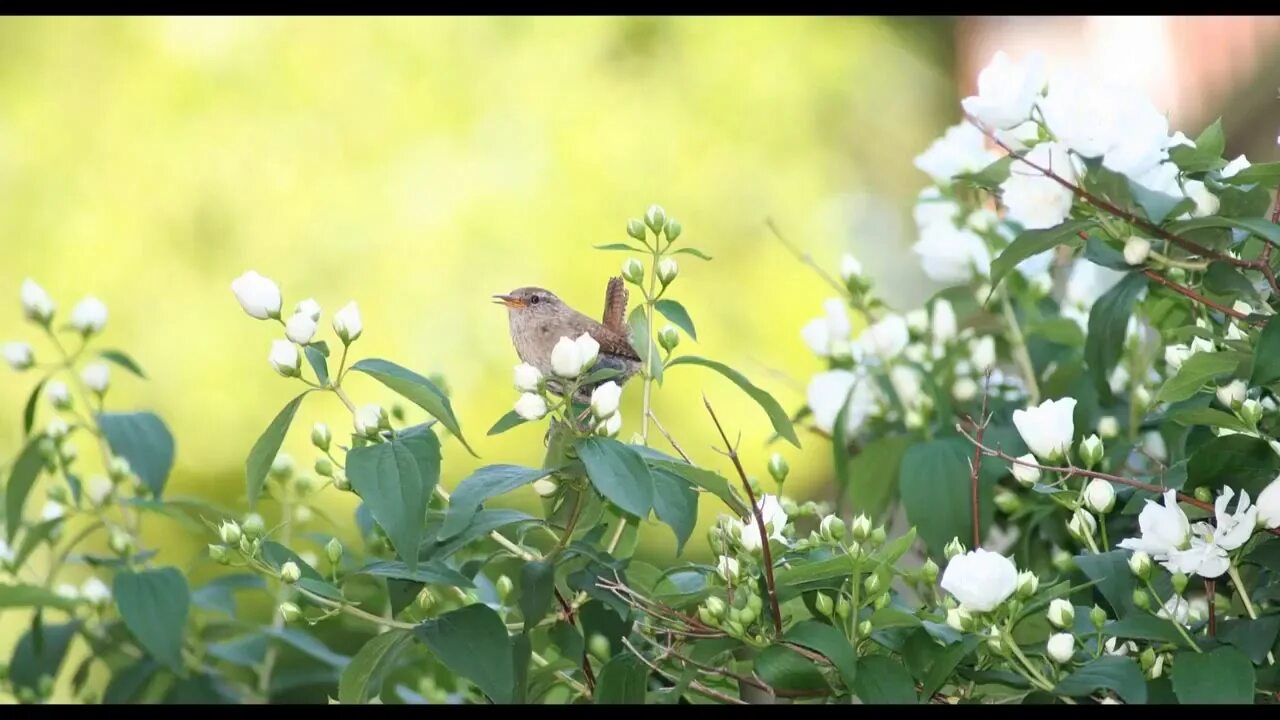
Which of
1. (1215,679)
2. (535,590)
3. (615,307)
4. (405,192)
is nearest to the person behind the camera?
(1215,679)

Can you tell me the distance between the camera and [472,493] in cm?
107

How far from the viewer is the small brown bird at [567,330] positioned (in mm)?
1555

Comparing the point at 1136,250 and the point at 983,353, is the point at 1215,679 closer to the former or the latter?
the point at 1136,250

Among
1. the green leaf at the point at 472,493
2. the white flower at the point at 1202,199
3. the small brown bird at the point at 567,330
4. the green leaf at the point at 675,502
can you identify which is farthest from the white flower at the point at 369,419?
the white flower at the point at 1202,199

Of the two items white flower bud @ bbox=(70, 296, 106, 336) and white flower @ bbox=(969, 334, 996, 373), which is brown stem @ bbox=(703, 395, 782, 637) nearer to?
white flower @ bbox=(969, 334, 996, 373)

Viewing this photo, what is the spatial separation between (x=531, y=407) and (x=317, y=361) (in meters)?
0.20

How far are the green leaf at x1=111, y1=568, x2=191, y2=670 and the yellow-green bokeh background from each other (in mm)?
2464

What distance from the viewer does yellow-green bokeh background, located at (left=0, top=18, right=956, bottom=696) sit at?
14.0 feet

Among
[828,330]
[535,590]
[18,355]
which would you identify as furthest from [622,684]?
[18,355]

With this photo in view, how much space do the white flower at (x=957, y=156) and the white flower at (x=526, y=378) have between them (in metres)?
0.58

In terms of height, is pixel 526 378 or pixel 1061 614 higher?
pixel 526 378

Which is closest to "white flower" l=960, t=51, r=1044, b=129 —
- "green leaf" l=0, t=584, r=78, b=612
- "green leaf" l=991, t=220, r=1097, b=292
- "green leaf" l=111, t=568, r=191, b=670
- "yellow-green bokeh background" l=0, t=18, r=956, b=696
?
"green leaf" l=991, t=220, r=1097, b=292

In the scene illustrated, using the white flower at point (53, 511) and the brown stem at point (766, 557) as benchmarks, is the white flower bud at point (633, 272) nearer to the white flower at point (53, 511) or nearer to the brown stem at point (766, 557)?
the brown stem at point (766, 557)

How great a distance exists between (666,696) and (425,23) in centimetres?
394
